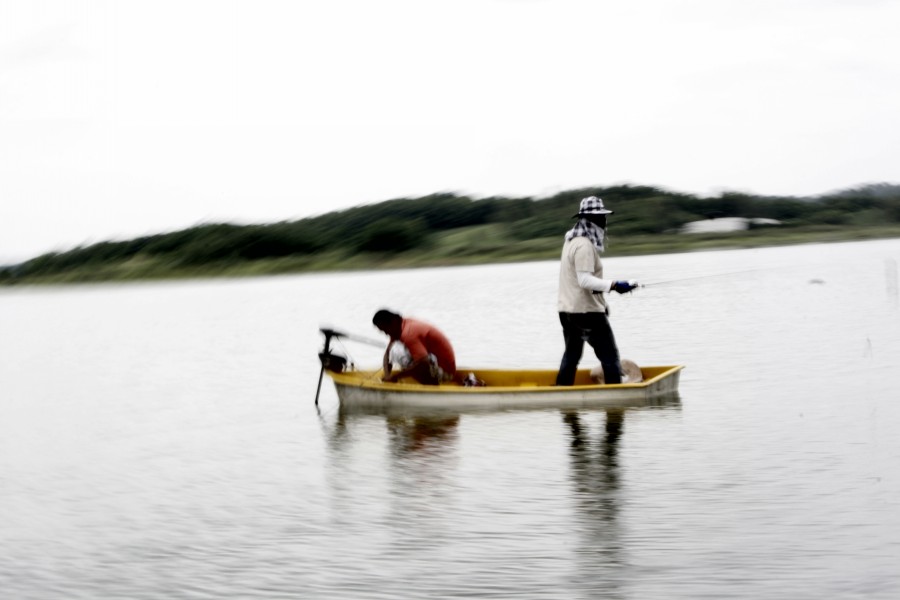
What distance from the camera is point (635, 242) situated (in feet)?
378

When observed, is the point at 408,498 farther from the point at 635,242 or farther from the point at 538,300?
the point at 635,242

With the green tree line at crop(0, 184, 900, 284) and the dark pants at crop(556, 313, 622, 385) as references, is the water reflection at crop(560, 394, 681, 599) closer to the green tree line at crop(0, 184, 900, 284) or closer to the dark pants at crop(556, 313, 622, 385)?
the dark pants at crop(556, 313, 622, 385)

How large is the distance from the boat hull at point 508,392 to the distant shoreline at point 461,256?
8949 cm

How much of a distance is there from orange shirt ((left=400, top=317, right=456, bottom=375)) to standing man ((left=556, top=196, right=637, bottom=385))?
1685 mm

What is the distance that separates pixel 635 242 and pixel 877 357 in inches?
3802

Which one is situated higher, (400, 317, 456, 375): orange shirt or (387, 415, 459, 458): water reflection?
(400, 317, 456, 375): orange shirt

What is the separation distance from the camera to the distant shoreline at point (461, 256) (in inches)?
4375

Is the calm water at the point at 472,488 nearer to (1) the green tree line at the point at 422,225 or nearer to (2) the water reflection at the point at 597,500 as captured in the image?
(2) the water reflection at the point at 597,500

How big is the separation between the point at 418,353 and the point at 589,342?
225 centimetres

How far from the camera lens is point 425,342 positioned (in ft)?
50.0

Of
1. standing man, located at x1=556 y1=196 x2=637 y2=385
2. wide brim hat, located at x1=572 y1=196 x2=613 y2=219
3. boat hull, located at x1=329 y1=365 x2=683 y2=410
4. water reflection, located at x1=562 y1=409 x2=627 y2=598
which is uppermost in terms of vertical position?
wide brim hat, located at x1=572 y1=196 x2=613 y2=219

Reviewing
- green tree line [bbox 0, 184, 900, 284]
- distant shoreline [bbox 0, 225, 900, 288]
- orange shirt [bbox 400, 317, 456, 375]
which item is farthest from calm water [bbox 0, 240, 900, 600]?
green tree line [bbox 0, 184, 900, 284]

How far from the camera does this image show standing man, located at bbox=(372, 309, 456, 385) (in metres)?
15.1

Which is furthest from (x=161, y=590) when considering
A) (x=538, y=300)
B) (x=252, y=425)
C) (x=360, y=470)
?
(x=538, y=300)
